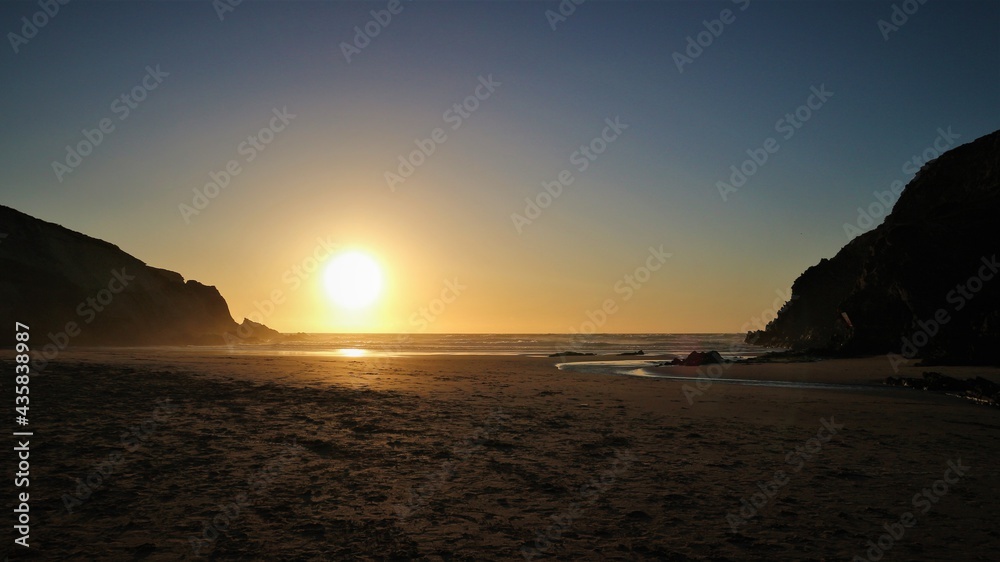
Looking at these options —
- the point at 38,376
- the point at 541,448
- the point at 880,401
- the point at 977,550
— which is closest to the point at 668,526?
the point at 977,550

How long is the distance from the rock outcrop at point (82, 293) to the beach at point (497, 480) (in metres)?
50.4

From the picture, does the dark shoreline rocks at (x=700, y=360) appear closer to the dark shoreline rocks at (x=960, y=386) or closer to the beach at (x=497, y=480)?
the dark shoreline rocks at (x=960, y=386)

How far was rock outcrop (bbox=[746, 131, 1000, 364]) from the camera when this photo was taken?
25.7 metres

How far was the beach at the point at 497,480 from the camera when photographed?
5105 mm

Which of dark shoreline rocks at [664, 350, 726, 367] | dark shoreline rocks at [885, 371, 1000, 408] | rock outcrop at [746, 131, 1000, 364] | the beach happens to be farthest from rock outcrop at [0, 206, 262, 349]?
rock outcrop at [746, 131, 1000, 364]

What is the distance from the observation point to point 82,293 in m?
61.1

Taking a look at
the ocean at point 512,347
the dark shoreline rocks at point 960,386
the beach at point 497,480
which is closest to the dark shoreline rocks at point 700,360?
the ocean at point 512,347

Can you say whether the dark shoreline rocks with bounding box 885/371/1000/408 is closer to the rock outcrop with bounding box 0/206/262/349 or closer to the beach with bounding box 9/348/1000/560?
the beach with bounding box 9/348/1000/560

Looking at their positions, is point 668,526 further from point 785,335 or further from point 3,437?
point 785,335

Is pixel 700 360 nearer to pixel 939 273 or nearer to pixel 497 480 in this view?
pixel 939 273

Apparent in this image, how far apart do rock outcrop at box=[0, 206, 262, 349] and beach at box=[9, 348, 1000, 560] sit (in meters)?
50.4

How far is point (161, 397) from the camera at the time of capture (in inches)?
523

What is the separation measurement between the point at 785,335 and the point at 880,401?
6480 centimetres

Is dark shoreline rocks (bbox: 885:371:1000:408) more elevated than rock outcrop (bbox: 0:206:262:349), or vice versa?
rock outcrop (bbox: 0:206:262:349)
